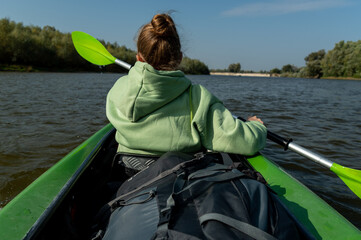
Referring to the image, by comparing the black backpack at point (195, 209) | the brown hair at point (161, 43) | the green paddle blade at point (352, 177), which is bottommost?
the green paddle blade at point (352, 177)

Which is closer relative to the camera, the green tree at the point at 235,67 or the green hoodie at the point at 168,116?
the green hoodie at the point at 168,116

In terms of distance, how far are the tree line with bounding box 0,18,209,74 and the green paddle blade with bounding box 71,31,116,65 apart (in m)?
25.9

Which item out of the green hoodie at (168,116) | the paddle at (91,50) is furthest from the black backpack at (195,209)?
the paddle at (91,50)

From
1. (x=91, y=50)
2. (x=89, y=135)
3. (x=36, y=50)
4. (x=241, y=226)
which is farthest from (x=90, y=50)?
(x=36, y=50)

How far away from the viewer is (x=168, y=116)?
1473 mm

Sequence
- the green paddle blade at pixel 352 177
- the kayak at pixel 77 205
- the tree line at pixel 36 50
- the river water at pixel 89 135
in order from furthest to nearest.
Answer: the tree line at pixel 36 50
the river water at pixel 89 135
the green paddle blade at pixel 352 177
the kayak at pixel 77 205

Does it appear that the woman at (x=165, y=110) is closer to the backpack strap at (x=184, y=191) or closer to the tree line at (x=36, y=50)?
the backpack strap at (x=184, y=191)

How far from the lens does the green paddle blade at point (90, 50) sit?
14.8ft

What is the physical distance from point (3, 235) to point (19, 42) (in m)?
42.1

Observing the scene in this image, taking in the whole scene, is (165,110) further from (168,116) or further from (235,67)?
(235,67)

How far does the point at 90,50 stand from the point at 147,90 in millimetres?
3746

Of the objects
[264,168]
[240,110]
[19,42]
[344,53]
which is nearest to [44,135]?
[264,168]

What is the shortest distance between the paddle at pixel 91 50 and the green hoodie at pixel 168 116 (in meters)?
3.23

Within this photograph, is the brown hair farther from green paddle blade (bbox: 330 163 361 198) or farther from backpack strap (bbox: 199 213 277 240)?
green paddle blade (bbox: 330 163 361 198)
